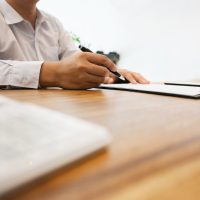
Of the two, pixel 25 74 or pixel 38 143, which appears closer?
pixel 38 143

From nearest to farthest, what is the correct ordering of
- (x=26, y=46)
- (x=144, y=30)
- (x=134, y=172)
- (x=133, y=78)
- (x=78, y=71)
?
1. (x=134, y=172)
2. (x=78, y=71)
3. (x=133, y=78)
4. (x=26, y=46)
5. (x=144, y=30)

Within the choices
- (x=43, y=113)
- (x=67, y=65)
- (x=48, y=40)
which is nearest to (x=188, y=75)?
(x=48, y=40)

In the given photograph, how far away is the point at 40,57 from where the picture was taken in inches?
49.0

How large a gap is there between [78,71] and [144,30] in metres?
2.35

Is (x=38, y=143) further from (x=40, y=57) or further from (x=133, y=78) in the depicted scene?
(x=40, y=57)

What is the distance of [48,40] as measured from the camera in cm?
135

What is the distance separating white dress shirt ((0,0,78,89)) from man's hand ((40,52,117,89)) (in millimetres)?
41

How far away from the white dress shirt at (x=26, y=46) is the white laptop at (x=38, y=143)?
0.55 m

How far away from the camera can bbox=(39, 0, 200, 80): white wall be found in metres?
2.61

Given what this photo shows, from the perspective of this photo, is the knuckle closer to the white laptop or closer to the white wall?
the white laptop

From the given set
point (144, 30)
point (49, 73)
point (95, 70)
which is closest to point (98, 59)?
point (95, 70)

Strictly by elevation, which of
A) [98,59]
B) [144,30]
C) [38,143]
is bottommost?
[144,30]

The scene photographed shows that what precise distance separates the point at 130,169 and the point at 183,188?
36 mm

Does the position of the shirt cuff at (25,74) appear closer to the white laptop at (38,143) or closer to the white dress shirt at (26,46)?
the white dress shirt at (26,46)
